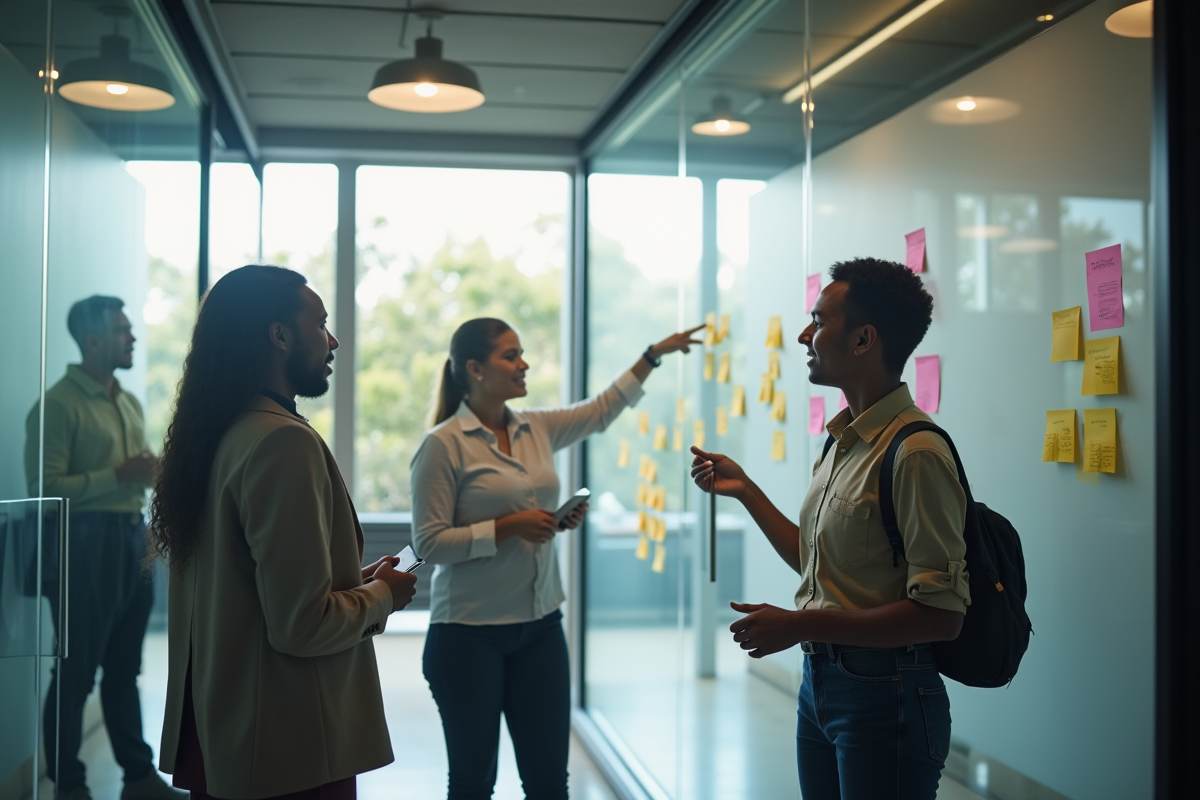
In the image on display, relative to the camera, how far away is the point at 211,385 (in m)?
1.76

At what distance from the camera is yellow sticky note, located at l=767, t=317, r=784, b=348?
2.70 metres

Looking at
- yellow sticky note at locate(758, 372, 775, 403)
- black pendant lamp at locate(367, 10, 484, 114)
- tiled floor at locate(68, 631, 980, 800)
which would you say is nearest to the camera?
tiled floor at locate(68, 631, 980, 800)

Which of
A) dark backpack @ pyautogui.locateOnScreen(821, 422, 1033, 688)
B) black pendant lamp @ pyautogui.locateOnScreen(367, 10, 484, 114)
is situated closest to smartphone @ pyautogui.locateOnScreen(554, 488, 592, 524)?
dark backpack @ pyautogui.locateOnScreen(821, 422, 1033, 688)

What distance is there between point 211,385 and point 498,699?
4.71ft

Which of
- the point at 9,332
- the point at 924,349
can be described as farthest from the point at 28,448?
the point at 924,349

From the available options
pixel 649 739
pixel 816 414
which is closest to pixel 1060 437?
pixel 816 414

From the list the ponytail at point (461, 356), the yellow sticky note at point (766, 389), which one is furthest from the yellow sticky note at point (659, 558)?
the yellow sticky note at point (766, 389)

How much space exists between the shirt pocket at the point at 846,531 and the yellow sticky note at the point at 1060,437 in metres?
0.31

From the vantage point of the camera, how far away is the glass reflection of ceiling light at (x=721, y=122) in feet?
10.1

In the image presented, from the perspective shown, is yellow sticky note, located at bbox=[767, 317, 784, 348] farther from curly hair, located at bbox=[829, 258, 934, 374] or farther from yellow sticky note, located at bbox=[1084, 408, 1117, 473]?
yellow sticky note, located at bbox=[1084, 408, 1117, 473]

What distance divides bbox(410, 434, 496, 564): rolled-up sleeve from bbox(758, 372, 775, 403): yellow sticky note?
84 centimetres

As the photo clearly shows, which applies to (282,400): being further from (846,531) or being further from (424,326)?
(424,326)

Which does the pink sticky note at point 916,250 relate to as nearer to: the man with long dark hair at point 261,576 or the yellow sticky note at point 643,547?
the man with long dark hair at point 261,576

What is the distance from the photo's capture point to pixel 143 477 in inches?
115
